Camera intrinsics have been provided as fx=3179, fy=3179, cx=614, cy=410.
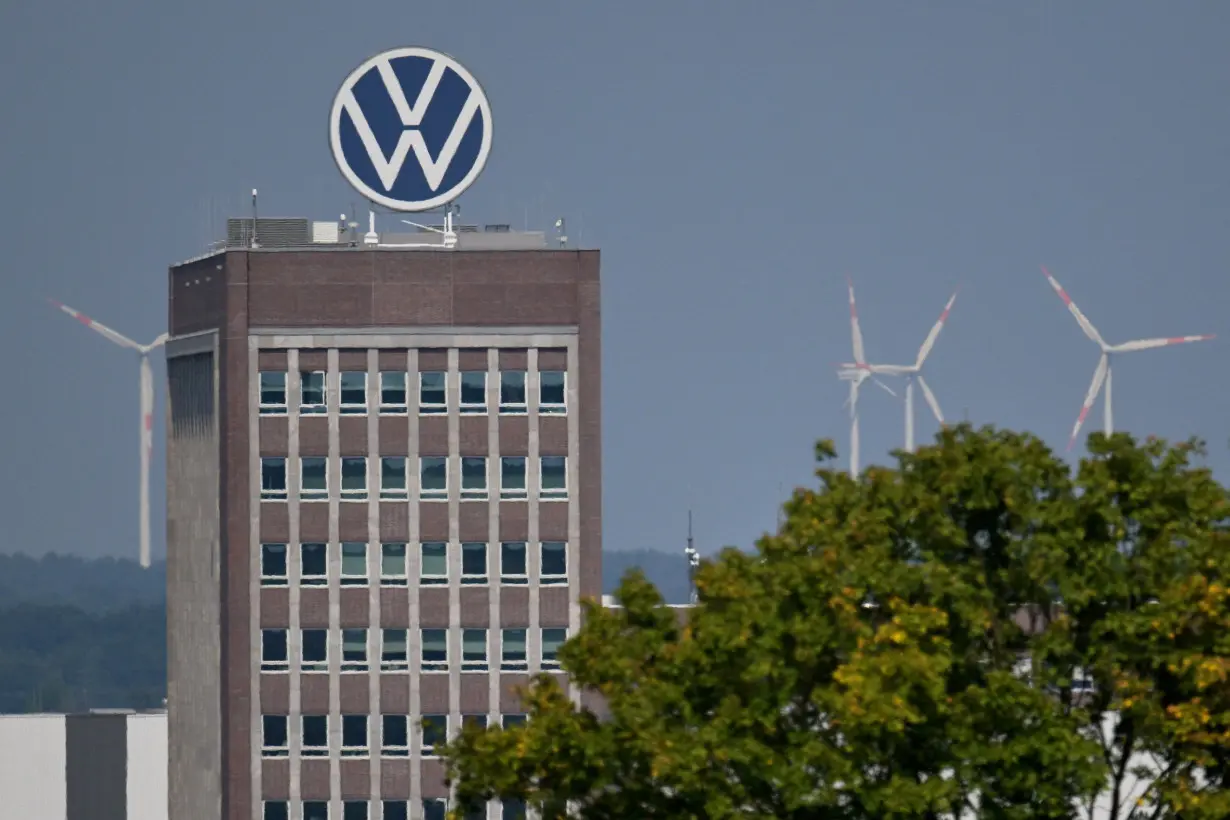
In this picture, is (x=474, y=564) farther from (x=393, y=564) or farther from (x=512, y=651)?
(x=512, y=651)

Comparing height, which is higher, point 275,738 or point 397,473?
point 397,473

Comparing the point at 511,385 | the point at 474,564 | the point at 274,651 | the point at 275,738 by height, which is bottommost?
the point at 275,738

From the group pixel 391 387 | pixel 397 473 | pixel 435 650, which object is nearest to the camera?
pixel 435 650

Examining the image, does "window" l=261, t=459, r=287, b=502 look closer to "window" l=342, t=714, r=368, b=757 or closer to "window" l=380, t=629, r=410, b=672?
"window" l=380, t=629, r=410, b=672

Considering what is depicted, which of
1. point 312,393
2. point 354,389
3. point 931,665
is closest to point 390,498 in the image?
point 354,389

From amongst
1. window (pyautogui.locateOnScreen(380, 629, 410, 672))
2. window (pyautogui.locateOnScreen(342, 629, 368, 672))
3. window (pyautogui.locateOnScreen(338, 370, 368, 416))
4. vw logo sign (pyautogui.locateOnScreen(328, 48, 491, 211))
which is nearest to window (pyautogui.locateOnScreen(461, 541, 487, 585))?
window (pyautogui.locateOnScreen(380, 629, 410, 672))

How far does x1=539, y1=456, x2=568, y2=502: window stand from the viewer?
152375mm

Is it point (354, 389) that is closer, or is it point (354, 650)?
point (354, 650)

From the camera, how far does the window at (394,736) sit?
5925 inches

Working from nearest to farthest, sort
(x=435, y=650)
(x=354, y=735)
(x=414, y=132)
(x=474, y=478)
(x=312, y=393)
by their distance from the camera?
1. (x=354, y=735)
2. (x=435, y=650)
3. (x=474, y=478)
4. (x=312, y=393)
5. (x=414, y=132)

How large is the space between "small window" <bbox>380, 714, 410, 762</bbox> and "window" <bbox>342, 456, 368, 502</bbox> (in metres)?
10.6

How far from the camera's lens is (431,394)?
15262 cm

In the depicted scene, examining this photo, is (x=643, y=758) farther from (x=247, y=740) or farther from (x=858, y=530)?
(x=247, y=740)

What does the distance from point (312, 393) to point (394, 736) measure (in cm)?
1691
